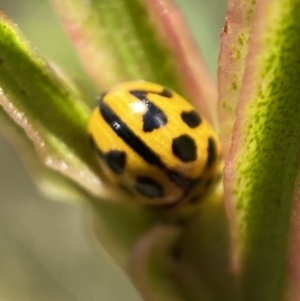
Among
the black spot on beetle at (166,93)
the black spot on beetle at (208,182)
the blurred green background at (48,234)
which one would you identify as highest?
the black spot on beetle at (166,93)

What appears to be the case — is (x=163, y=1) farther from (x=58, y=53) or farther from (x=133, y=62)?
(x=58, y=53)

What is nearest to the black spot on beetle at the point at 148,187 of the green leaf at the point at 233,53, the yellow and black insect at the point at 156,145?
the yellow and black insect at the point at 156,145

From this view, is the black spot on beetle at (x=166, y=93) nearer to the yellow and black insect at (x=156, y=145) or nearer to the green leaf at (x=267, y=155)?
the yellow and black insect at (x=156, y=145)

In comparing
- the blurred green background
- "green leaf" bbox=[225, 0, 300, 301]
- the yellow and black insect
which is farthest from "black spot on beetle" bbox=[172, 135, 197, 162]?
the blurred green background

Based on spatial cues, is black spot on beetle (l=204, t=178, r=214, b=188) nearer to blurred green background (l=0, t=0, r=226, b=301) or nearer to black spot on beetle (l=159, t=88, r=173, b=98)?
black spot on beetle (l=159, t=88, r=173, b=98)

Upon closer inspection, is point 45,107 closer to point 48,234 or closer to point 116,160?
point 116,160

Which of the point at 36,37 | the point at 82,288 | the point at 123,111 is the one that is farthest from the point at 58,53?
the point at 123,111
